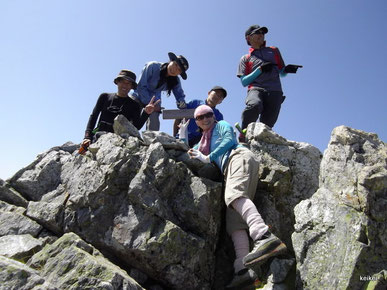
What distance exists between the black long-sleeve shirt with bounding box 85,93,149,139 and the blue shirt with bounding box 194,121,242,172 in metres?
3.62

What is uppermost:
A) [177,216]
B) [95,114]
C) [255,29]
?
[255,29]

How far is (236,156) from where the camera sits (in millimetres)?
8656

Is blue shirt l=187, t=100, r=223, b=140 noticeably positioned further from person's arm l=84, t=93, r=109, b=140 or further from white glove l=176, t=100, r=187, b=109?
person's arm l=84, t=93, r=109, b=140

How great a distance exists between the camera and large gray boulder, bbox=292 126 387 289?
645cm

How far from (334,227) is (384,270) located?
1.29m

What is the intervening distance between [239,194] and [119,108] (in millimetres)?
6291

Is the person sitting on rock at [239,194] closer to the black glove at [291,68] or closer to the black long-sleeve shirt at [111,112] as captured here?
the black long-sleeve shirt at [111,112]

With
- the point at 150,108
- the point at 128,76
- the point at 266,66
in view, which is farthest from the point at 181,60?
the point at 266,66

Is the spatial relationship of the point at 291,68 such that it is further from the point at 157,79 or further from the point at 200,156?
the point at 200,156

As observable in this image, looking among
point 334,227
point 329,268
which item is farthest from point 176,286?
point 334,227

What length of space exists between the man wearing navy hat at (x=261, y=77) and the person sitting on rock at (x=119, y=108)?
375 centimetres

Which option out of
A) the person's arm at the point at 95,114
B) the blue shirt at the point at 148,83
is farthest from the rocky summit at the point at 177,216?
Answer: the blue shirt at the point at 148,83

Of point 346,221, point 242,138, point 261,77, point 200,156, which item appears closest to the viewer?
point 346,221

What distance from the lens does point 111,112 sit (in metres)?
11.5
